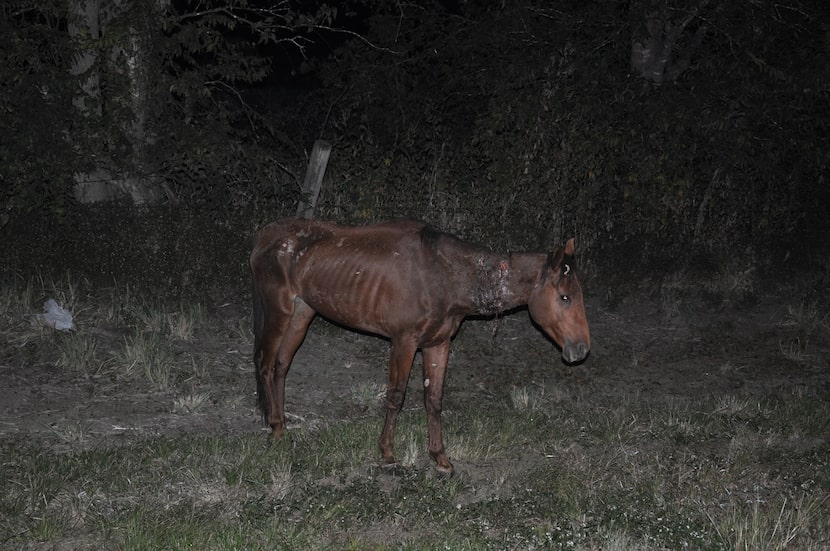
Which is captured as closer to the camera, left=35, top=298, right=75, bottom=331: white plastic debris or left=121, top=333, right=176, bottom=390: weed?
left=121, top=333, right=176, bottom=390: weed

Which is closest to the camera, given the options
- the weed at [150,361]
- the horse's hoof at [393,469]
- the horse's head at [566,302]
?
the horse's head at [566,302]

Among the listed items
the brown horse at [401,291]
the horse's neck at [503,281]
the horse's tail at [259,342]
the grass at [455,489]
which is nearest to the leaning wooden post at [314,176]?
the brown horse at [401,291]

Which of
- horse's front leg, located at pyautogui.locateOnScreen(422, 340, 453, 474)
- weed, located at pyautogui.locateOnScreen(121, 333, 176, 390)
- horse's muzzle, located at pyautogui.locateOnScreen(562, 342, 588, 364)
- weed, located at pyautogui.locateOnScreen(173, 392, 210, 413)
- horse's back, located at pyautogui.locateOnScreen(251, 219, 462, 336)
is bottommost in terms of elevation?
weed, located at pyautogui.locateOnScreen(173, 392, 210, 413)

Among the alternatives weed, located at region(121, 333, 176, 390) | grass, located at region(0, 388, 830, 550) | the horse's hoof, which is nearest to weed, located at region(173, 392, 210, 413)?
weed, located at region(121, 333, 176, 390)

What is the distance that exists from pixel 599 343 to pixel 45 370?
5.88 meters

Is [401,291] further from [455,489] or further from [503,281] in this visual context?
[455,489]

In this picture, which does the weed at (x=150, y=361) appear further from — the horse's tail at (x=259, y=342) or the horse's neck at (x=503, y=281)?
the horse's neck at (x=503, y=281)

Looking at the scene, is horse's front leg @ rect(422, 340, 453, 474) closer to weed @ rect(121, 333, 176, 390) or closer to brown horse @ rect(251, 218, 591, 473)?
brown horse @ rect(251, 218, 591, 473)

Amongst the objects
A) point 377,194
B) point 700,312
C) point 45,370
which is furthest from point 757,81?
point 45,370

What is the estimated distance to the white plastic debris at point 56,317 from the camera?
845 centimetres

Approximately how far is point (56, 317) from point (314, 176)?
313cm

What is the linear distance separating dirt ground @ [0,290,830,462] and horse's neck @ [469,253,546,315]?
5.91 feet

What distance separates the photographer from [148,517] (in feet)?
16.5

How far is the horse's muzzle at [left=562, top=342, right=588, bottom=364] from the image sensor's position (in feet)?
18.7
